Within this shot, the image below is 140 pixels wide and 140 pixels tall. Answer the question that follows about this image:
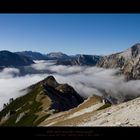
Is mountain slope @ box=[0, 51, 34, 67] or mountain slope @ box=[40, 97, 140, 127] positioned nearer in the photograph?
mountain slope @ box=[40, 97, 140, 127]

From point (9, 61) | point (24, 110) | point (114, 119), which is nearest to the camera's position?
point (114, 119)

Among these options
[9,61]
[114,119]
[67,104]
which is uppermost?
[9,61]

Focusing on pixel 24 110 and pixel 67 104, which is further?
pixel 24 110

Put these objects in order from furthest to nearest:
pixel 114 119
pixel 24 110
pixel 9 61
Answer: pixel 24 110
pixel 9 61
pixel 114 119

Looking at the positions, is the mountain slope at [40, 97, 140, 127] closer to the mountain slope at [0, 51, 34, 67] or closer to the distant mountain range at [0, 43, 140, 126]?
the distant mountain range at [0, 43, 140, 126]

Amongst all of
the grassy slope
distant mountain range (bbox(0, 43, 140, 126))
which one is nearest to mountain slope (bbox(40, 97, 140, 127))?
distant mountain range (bbox(0, 43, 140, 126))

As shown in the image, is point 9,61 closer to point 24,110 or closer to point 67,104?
point 67,104

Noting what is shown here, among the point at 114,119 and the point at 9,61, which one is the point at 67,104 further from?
the point at 114,119

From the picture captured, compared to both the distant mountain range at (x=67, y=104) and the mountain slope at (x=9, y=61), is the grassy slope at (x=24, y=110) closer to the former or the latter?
the distant mountain range at (x=67, y=104)

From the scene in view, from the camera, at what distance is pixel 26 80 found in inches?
262

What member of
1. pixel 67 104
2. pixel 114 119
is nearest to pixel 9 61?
pixel 114 119

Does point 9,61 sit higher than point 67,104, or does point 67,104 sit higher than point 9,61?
point 9,61
